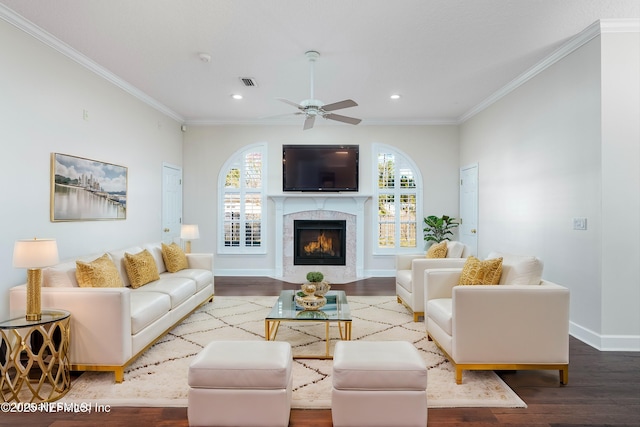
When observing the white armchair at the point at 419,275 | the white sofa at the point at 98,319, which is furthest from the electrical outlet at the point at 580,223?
the white sofa at the point at 98,319

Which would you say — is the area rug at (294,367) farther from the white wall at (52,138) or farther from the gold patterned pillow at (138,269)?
the white wall at (52,138)

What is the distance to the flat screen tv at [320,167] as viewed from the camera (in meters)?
6.94

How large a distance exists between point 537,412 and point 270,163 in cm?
576

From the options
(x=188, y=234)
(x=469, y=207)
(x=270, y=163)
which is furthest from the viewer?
(x=270, y=163)

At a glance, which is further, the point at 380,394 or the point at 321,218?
the point at 321,218

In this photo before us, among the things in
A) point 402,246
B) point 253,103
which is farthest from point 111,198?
point 402,246

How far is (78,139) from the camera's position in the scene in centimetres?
402

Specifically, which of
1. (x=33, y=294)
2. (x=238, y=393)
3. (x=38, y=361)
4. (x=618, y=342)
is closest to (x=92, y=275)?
(x=33, y=294)

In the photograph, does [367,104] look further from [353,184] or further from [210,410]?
[210,410]

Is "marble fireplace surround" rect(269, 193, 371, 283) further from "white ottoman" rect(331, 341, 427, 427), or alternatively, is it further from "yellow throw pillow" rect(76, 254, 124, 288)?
"white ottoman" rect(331, 341, 427, 427)

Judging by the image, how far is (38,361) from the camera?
242 centimetres

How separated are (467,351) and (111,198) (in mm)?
4458

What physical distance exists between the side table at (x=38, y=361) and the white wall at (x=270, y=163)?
4.37 metres

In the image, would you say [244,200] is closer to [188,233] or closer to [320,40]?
[188,233]
